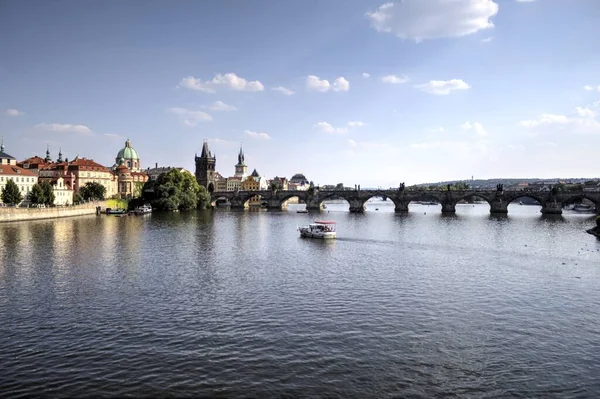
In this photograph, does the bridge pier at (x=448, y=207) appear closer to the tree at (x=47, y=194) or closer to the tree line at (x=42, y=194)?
the tree line at (x=42, y=194)

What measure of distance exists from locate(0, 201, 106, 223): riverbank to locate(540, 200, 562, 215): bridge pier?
140127mm

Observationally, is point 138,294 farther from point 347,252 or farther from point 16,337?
point 347,252

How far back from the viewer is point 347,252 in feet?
195

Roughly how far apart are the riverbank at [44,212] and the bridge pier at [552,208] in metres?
140

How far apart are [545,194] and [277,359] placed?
481 feet

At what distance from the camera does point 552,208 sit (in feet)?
472

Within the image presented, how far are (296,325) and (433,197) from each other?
136 meters

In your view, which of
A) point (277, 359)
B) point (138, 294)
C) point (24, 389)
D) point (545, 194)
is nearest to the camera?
point (24, 389)

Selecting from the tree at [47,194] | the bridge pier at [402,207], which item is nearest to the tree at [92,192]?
the tree at [47,194]

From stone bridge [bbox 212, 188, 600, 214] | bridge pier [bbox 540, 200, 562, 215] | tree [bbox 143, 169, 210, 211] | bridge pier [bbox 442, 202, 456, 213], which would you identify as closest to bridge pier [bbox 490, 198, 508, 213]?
stone bridge [bbox 212, 188, 600, 214]

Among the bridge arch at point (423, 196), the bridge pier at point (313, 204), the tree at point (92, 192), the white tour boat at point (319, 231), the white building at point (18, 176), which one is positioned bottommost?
the white tour boat at point (319, 231)

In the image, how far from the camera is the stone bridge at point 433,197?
142 metres

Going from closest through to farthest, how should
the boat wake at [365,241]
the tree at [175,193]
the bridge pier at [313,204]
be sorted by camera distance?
the boat wake at [365,241], the tree at [175,193], the bridge pier at [313,204]

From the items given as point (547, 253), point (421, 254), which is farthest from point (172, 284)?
point (547, 253)
